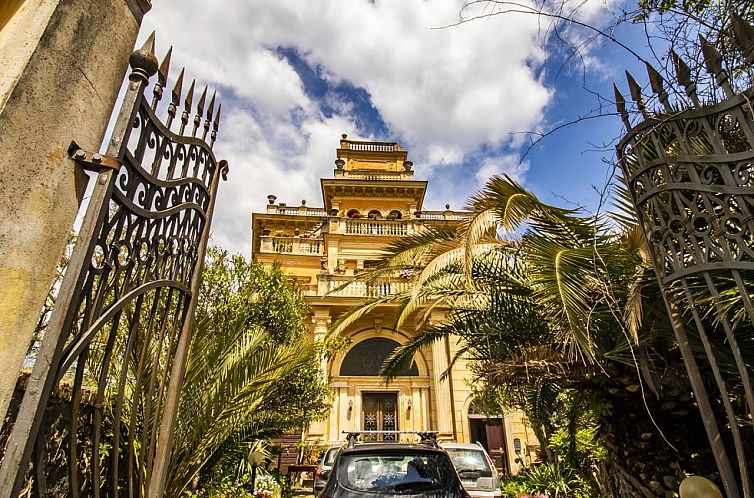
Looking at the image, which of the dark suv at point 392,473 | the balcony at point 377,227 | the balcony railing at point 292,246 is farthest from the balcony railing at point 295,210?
the dark suv at point 392,473

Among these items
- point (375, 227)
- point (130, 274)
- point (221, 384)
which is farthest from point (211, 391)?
point (375, 227)

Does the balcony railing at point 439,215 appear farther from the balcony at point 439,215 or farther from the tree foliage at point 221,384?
the tree foliage at point 221,384

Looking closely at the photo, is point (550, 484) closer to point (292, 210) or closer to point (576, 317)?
point (576, 317)

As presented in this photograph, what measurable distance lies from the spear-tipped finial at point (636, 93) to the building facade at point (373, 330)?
9.83m

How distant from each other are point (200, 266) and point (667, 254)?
8.84 ft

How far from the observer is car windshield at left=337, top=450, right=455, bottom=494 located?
13.7 feet

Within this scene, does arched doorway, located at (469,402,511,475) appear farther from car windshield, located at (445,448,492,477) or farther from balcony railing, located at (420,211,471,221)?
balcony railing, located at (420,211,471,221)

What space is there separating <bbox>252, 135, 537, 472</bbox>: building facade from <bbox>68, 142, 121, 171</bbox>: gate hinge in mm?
10222

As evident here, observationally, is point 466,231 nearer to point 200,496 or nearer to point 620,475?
point 620,475

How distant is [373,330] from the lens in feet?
56.0

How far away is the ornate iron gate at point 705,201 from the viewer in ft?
6.36

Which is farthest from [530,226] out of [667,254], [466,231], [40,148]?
[40,148]

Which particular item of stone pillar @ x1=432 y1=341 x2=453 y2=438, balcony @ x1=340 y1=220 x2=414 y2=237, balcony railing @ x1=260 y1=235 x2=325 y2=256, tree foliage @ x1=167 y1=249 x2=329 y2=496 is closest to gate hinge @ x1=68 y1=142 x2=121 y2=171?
tree foliage @ x1=167 y1=249 x2=329 y2=496

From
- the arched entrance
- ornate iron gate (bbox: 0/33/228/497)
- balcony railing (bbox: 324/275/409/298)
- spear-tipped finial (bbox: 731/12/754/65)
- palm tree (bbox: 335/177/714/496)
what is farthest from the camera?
balcony railing (bbox: 324/275/409/298)
